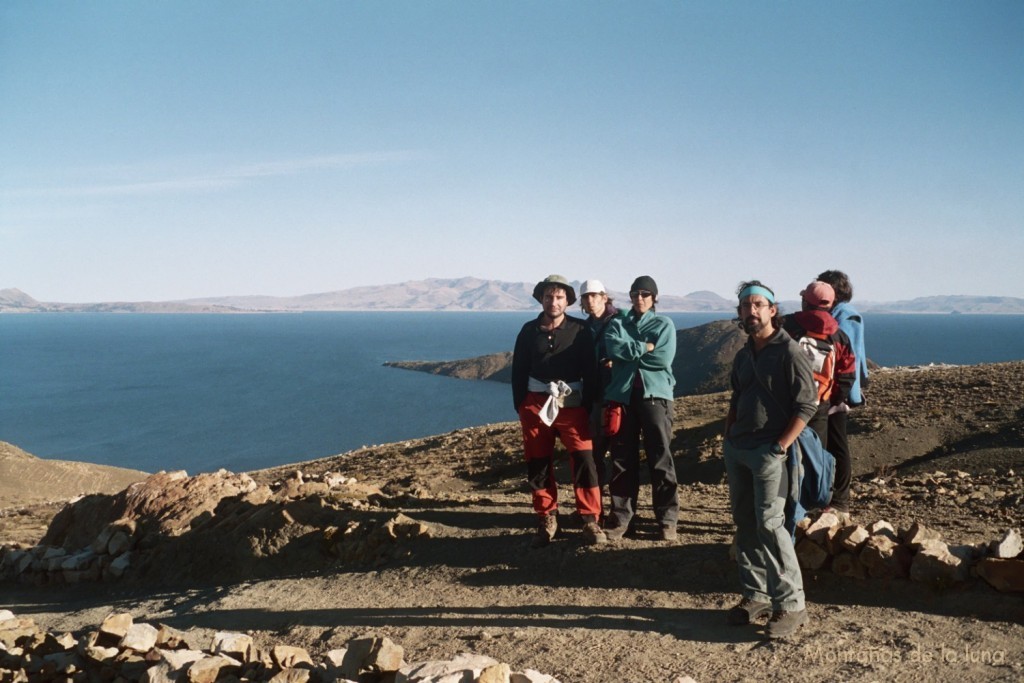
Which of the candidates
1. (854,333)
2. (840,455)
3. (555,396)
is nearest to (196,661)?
(555,396)

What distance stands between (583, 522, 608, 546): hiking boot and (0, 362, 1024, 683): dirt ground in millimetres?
68

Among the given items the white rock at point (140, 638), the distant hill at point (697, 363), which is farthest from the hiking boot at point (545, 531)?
the distant hill at point (697, 363)

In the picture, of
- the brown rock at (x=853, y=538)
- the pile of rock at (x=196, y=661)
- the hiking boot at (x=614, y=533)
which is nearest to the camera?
the pile of rock at (x=196, y=661)

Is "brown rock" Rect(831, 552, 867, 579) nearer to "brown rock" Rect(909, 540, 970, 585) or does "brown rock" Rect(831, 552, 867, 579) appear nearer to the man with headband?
"brown rock" Rect(909, 540, 970, 585)

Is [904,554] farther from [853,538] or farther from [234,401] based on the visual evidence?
[234,401]

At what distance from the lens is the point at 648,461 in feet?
21.2

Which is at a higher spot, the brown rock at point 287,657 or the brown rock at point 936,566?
→ the brown rock at point 936,566

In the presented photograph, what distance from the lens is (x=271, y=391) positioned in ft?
276

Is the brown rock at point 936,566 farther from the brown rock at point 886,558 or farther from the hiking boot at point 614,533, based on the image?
the hiking boot at point 614,533

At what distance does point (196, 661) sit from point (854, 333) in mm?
5737

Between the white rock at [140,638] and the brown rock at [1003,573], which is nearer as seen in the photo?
the brown rock at [1003,573]

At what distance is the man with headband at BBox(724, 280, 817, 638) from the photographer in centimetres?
467

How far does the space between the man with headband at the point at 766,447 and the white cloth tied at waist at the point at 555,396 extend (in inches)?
72.7

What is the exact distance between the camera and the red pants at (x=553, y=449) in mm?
6750
